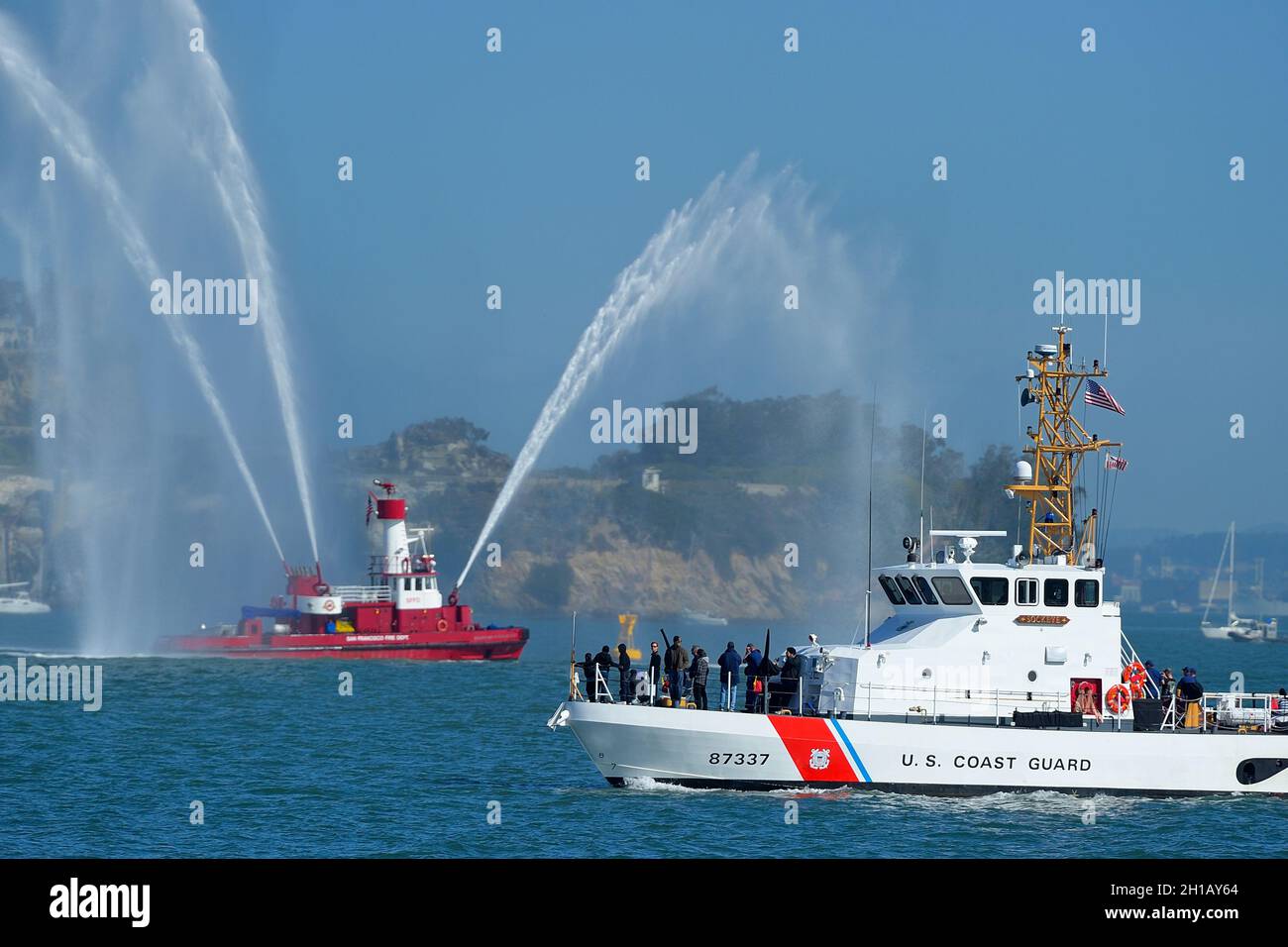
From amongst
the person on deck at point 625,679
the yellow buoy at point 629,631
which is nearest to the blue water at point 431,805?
the person on deck at point 625,679

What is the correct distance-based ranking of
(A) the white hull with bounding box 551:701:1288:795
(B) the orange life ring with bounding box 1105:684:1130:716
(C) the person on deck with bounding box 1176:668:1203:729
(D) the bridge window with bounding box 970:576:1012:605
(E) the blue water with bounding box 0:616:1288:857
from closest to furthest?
(E) the blue water with bounding box 0:616:1288:857
(A) the white hull with bounding box 551:701:1288:795
(B) the orange life ring with bounding box 1105:684:1130:716
(C) the person on deck with bounding box 1176:668:1203:729
(D) the bridge window with bounding box 970:576:1012:605

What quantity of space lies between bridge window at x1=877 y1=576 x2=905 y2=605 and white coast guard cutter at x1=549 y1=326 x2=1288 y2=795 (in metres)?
0.45

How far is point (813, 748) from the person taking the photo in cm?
2627

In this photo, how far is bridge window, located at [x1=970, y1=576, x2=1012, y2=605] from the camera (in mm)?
27422

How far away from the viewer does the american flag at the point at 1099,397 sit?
2815 cm

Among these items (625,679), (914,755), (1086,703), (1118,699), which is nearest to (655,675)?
(625,679)

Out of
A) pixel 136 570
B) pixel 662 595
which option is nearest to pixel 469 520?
pixel 662 595

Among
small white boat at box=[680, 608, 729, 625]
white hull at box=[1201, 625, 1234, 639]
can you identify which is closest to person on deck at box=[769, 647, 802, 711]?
small white boat at box=[680, 608, 729, 625]

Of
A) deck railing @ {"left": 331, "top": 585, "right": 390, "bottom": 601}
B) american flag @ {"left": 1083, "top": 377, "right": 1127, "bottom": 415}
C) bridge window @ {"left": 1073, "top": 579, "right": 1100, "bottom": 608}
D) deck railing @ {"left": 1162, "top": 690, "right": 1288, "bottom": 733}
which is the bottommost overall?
deck railing @ {"left": 1162, "top": 690, "right": 1288, "bottom": 733}

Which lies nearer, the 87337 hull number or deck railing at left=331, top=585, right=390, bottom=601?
the 87337 hull number

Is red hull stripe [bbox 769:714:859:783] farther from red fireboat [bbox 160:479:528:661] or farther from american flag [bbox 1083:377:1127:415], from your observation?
red fireboat [bbox 160:479:528:661]
